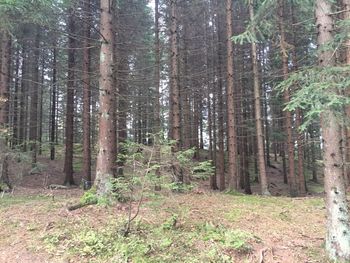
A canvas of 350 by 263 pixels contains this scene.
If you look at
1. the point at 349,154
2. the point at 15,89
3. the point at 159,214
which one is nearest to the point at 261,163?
the point at 349,154

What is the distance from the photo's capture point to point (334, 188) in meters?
5.81

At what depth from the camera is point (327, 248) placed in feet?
19.3

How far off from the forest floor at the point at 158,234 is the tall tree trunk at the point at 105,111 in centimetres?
82

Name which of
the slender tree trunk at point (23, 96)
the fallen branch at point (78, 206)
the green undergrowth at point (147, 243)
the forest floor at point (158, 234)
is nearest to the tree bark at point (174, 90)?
the forest floor at point (158, 234)

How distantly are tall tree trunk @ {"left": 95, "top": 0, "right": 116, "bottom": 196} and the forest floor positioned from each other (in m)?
0.82

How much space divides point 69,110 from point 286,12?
13.4 meters

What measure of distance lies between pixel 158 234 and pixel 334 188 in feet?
11.4

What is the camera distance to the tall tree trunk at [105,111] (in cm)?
820

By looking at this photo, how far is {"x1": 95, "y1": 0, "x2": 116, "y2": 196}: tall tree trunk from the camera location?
26.9 ft

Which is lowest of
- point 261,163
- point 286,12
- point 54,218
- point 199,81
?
point 54,218

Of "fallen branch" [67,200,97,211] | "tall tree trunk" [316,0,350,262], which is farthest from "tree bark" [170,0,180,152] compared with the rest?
"tall tree trunk" [316,0,350,262]

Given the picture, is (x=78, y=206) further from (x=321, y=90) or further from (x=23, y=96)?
(x=23, y=96)

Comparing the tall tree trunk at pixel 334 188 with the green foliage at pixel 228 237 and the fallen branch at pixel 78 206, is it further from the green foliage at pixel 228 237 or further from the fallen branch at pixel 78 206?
the fallen branch at pixel 78 206

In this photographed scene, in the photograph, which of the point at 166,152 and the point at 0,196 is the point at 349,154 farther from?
the point at 0,196
